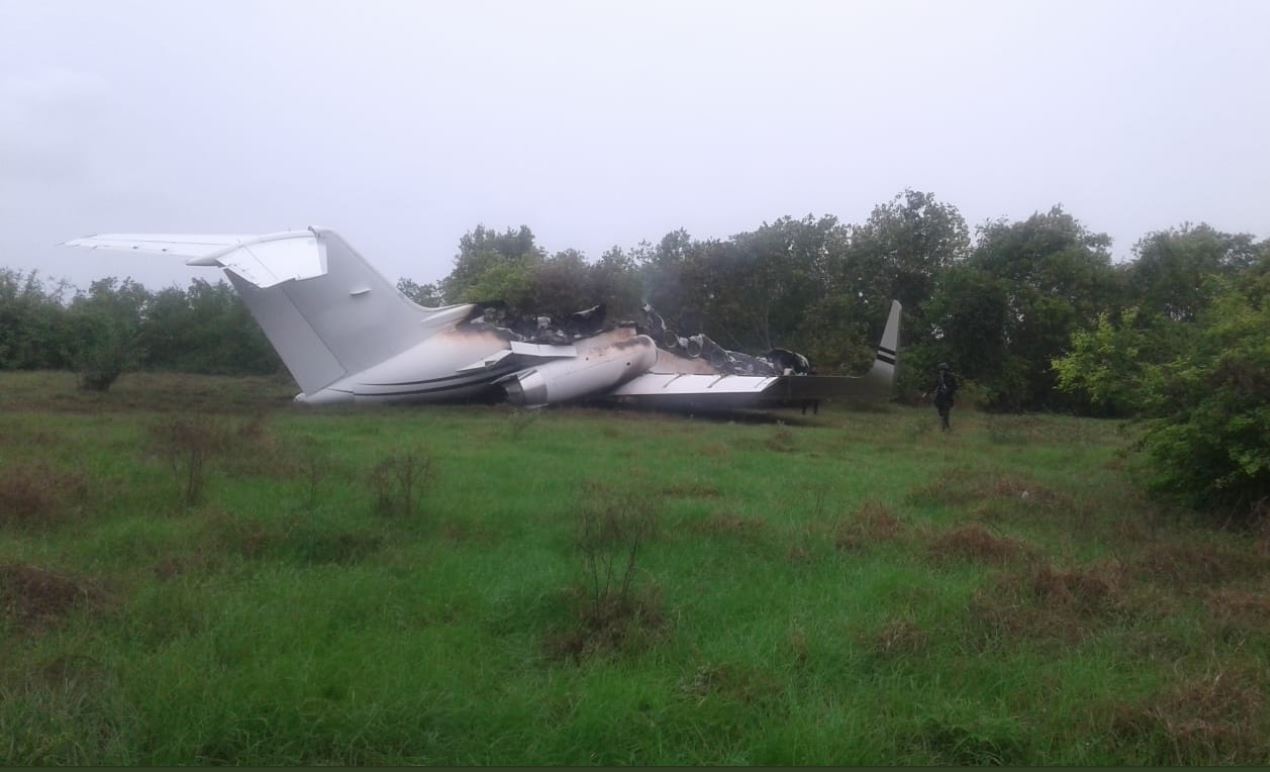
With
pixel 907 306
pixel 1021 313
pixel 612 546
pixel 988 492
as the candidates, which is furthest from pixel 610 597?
pixel 907 306

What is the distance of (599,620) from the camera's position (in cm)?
477

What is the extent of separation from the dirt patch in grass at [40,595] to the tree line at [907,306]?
811 cm

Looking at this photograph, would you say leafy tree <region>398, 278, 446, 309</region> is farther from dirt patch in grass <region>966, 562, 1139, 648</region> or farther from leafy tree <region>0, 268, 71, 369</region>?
dirt patch in grass <region>966, 562, 1139, 648</region>

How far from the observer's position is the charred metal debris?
20.5 meters

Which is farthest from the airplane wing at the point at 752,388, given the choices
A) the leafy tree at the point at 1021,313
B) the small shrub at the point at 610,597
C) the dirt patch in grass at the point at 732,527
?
the small shrub at the point at 610,597

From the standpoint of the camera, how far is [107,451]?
10023mm

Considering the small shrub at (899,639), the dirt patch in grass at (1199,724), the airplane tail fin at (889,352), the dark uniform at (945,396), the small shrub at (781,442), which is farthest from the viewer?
the airplane tail fin at (889,352)

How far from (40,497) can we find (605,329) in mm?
15528

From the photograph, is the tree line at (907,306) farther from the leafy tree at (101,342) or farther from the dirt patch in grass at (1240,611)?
the dirt patch in grass at (1240,611)

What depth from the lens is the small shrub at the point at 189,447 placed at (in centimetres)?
786

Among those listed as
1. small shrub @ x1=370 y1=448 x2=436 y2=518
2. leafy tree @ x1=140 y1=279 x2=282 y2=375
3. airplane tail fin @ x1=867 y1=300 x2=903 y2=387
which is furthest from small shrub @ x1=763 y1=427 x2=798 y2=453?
leafy tree @ x1=140 y1=279 x2=282 y2=375

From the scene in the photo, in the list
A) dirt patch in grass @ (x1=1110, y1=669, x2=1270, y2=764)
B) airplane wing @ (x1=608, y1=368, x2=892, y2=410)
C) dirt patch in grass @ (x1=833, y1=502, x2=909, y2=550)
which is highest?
airplane wing @ (x1=608, y1=368, x2=892, y2=410)

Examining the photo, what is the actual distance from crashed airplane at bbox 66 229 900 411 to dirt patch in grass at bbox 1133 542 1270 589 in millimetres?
10581

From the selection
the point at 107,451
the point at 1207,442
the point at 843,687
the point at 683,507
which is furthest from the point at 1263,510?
the point at 107,451
